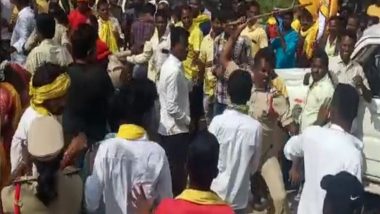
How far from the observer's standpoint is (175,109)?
8.55 meters

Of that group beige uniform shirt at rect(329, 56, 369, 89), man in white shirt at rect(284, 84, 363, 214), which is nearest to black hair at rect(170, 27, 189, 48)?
beige uniform shirt at rect(329, 56, 369, 89)

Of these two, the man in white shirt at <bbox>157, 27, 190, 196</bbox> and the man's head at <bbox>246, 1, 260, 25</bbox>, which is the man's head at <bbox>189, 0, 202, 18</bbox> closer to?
the man's head at <bbox>246, 1, 260, 25</bbox>

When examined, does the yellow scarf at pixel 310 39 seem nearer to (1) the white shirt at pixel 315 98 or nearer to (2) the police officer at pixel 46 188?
(1) the white shirt at pixel 315 98

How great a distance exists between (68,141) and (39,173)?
1.61m

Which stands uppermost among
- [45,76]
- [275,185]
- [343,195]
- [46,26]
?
[45,76]

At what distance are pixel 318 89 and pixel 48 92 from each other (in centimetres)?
347

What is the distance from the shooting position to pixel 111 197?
5.50 m

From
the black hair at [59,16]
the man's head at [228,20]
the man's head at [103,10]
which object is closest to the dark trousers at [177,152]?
the man's head at [228,20]

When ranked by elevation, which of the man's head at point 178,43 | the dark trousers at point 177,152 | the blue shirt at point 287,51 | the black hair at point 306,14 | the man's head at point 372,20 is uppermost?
the man's head at point 178,43

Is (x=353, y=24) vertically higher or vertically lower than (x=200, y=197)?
lower

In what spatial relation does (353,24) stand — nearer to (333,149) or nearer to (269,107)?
(269,107)

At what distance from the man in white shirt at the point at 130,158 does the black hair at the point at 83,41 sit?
1.67m

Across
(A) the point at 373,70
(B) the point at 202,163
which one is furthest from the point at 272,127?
(B) the point at 202,163

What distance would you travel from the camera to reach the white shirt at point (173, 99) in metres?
8.50
